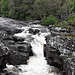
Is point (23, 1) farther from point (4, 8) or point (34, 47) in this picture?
point (34, 47)

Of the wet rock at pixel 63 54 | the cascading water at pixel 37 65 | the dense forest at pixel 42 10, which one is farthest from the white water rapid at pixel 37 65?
the dense forest at pixel 42 10

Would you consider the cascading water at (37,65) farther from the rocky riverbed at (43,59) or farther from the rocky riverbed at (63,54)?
the rocky riverbed at (63,54)

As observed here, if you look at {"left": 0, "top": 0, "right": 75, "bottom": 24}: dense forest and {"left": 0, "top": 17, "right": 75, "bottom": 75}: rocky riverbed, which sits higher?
{"left": 0, "top": 0, "right": 75, "bottom": 24}: dense forest

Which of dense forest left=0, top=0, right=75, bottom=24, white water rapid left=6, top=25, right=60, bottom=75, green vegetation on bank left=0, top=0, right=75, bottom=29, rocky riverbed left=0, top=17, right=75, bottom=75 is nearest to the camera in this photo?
rocky riverbed left=0, top=17, right=75, bottom=75

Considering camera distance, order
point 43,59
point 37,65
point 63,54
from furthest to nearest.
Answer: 1. point 43,59
2. point 37,65
3. point 63,54

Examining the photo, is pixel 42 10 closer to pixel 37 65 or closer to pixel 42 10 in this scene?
pixel 42 10

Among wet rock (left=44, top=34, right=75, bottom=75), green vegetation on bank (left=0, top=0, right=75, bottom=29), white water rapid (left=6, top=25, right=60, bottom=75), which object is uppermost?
green vegetation on bank (left=0, top=0, right=75, bottom=29)

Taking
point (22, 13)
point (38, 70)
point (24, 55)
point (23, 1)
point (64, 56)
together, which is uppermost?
point (23, 1)

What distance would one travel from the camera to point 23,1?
5106 centimetres

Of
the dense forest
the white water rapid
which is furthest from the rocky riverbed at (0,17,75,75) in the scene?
the dense forest

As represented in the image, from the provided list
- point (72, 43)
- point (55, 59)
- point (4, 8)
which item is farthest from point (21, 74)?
point (4, 8)

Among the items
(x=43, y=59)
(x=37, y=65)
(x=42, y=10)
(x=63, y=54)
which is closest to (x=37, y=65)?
(x=37, y=65)

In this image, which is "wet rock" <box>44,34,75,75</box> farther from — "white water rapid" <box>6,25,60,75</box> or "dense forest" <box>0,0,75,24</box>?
"dense forest" <box>0,0,75,24</box>

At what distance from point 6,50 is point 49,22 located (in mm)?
24532
